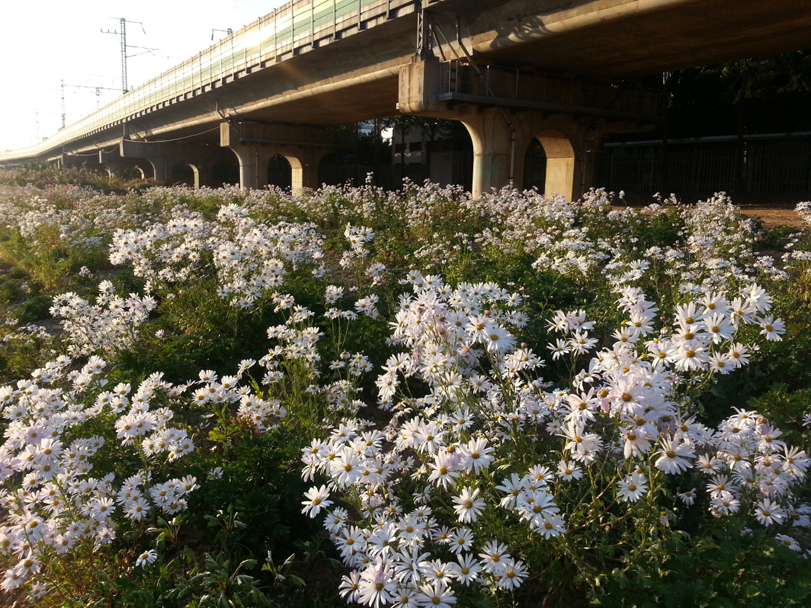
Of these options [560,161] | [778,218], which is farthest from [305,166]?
[778,218]

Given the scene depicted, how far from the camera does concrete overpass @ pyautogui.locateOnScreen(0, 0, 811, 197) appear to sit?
13.0 m

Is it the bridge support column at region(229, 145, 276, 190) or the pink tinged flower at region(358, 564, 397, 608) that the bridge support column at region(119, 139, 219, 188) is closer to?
the bridge support column at region(229, 145, 276, 190)

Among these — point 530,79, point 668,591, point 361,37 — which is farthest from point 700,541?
point 361,37

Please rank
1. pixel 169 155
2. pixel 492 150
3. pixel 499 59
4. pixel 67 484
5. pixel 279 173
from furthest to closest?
pixel 279 173
pixel 169 155
pixel 492 150
pixel 499 59
pixel 67 484

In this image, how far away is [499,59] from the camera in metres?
16.2

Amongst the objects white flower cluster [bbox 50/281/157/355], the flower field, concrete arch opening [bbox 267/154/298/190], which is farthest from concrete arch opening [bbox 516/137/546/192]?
white flower cluster [bbox 50/281/157/355]

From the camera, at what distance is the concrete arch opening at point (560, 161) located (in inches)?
758

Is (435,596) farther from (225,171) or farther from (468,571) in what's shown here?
(225,171)

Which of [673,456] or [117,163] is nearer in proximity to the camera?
[673,456]

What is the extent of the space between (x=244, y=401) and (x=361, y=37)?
1691 cm

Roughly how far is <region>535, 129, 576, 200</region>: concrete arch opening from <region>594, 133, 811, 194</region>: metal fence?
219cm

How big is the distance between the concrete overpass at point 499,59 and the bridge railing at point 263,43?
66mm

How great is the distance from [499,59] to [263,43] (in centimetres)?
1096

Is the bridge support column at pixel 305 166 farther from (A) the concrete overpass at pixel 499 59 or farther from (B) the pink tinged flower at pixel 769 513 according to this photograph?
(B) the pink tinged flower at pixel 769 513
